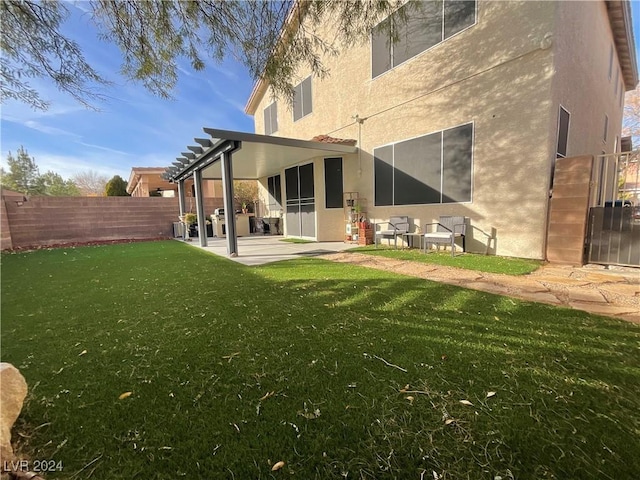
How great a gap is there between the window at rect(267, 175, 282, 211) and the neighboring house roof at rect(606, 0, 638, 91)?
11.8 meters

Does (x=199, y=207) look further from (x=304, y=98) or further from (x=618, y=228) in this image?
(x=618, y=228)

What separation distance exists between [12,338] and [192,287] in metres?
1.82

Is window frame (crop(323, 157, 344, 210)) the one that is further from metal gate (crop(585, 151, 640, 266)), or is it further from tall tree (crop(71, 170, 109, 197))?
tall tree (crop(71, 170, 109, 197))

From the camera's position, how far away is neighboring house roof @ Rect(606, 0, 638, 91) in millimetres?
8299

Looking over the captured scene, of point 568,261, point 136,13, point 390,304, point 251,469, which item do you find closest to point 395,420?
point 251,469

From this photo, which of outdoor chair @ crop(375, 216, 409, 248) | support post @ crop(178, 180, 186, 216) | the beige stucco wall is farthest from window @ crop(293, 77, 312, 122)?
outdoor chair @ crop(375, 216, 409, 248)

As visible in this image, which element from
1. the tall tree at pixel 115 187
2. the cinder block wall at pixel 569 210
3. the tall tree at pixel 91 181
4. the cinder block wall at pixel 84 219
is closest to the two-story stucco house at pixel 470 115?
the cinder block wall at pixel 569 210

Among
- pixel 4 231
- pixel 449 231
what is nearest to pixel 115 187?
pixel 4 231

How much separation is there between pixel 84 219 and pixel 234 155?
24.9ft

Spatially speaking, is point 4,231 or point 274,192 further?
point 274,192

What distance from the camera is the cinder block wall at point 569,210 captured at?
487 centimetres

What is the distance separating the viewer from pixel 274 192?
13.1 m

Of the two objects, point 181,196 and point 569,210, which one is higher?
point 181,196

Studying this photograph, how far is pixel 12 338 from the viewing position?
2.55 metres
